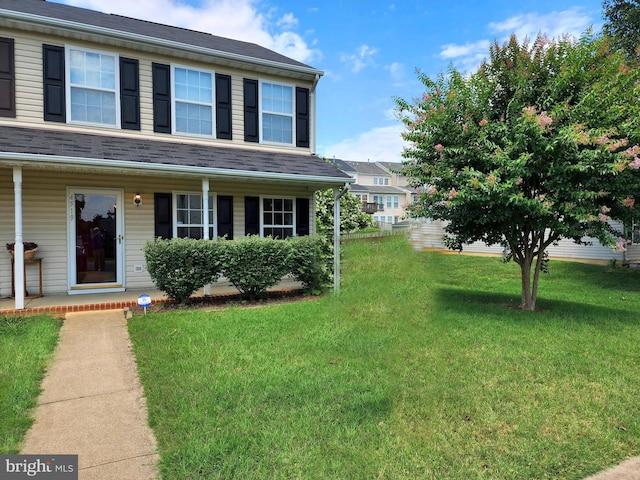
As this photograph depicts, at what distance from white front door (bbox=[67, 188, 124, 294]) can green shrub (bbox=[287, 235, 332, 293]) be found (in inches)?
141

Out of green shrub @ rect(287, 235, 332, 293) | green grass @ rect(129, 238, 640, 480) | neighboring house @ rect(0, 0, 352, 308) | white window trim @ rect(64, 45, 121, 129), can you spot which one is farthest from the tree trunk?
white window trim @ rect(64, 45, 121, 129)

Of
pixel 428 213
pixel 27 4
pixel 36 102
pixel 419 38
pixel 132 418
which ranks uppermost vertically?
pixel 27 4

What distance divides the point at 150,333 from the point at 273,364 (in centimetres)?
212

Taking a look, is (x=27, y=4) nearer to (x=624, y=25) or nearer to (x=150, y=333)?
(x=150, y=333)

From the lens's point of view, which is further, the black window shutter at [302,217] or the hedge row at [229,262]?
the black window shutter at [302,217]

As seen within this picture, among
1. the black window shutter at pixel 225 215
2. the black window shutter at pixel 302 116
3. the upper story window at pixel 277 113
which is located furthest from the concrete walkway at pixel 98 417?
the black window shutter at pixel 302 116

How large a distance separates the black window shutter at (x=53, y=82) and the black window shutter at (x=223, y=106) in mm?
2912

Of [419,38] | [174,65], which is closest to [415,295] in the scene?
[419,38]

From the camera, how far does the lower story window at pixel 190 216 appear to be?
8.35 meters

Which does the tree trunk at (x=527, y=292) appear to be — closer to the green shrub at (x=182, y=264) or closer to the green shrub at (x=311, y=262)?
Result: the green shrub at (x=311, y=262)

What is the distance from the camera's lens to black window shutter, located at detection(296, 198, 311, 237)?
962 centimetres

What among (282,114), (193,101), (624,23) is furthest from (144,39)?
(624,23)

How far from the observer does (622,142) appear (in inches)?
193

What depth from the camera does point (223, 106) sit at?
8.65 metres
